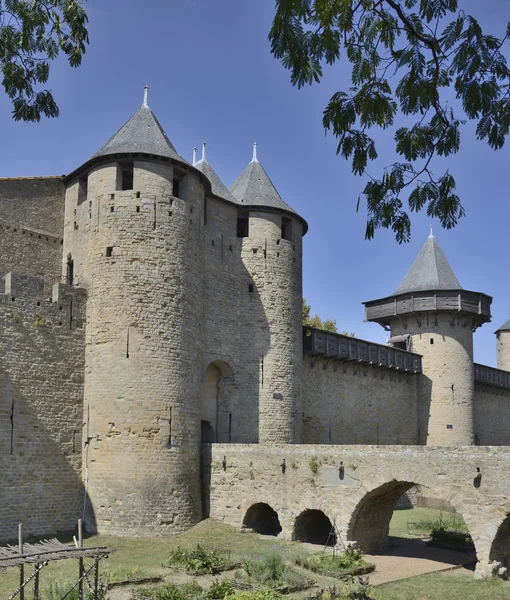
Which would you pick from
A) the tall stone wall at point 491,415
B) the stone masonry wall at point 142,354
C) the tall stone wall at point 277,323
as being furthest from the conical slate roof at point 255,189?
the tall stone wall at point 491,415

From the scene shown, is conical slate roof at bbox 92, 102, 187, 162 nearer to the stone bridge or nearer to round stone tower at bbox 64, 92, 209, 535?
round stone tower at bbox 64, 92, 209, 535

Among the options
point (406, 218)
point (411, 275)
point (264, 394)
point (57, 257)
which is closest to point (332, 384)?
point (264, 394)

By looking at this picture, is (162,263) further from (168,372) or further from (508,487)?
(508,487)

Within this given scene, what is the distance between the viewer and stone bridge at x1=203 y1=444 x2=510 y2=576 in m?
14.8

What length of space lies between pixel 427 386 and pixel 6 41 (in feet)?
86.2

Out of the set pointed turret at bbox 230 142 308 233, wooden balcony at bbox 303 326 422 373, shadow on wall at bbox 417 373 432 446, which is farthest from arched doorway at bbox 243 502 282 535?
shadow on wall at bbox 417 373 432 446

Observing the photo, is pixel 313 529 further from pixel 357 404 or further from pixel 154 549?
pixel 357 404

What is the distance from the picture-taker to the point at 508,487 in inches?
571

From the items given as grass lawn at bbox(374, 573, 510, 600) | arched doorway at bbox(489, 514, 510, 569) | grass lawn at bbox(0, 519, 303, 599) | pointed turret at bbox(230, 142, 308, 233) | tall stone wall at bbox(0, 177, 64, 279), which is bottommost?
grass lawn at bbox(374, 573, 510, 600)

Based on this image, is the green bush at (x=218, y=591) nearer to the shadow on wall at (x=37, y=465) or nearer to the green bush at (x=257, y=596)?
the green bush at (x=257, y=596)

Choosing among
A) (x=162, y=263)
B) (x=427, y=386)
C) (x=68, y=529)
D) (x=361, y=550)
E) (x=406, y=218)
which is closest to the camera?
(x=406, y=218)

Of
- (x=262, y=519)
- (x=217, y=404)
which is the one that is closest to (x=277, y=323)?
(x=217, y=404)

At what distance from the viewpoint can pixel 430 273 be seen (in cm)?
3134

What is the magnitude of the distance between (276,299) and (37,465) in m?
9.19
